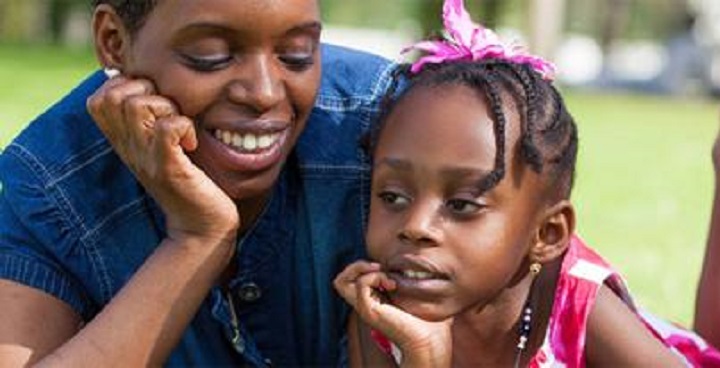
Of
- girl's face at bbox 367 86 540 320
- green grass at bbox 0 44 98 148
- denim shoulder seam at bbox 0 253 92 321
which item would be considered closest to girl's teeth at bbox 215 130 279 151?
girl's face at bbox 367 86 540 320

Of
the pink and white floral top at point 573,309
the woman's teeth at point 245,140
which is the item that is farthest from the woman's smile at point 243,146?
the pink and white floral top at point 573,309

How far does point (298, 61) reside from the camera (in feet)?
10.2

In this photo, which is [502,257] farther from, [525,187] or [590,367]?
[590,367]

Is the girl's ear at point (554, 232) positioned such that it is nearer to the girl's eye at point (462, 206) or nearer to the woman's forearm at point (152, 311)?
the girl's eye at point (462, 206)

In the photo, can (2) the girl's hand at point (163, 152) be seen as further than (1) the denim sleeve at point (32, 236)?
No

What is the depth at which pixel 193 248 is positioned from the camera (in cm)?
306

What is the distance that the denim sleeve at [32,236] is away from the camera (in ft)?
10.3

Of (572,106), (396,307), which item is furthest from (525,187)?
(572,106)

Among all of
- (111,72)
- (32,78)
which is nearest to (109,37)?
(111,72)

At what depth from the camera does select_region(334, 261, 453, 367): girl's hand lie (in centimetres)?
293

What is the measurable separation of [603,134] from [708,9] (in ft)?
51.0

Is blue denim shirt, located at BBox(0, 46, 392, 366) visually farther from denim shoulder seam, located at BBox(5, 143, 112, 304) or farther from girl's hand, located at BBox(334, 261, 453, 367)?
girl's hand, located at BBox(334, 261, 453, 367)

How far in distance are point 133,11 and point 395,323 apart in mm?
809

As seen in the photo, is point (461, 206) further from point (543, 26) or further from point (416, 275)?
point (543, 26)
